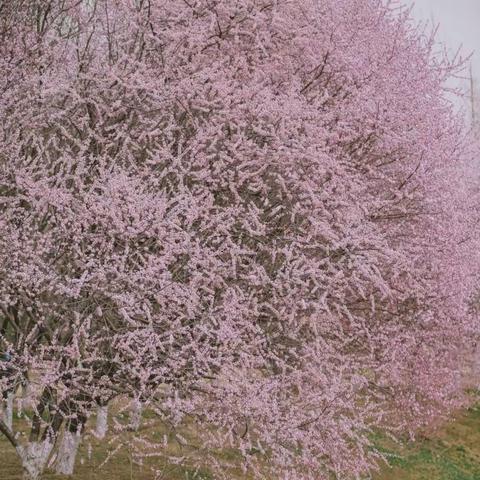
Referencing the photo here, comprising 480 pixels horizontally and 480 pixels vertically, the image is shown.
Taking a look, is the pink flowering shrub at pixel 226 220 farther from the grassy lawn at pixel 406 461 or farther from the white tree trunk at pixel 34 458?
the grassy lawn at pixel 406 461

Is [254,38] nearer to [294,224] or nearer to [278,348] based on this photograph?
[294,224]

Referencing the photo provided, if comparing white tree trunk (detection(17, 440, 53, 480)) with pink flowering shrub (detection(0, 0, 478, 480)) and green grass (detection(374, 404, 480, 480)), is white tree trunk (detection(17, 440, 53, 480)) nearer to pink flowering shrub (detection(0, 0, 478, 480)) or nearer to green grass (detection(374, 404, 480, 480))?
pink flowering shrub (detection(0, 0, 478, 480))

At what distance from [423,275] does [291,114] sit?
15.1 ft

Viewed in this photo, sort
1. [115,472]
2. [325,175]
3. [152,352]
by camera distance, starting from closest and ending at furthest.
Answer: [152,352] < [325,175] < [115,472]

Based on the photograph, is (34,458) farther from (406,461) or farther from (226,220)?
(406,461)

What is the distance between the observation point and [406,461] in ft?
67.4

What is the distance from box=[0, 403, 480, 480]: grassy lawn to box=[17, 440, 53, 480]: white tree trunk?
2.24 feet

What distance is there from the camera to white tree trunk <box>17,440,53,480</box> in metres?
11.4

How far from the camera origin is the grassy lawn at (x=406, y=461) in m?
13.8

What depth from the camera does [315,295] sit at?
38.8 ft

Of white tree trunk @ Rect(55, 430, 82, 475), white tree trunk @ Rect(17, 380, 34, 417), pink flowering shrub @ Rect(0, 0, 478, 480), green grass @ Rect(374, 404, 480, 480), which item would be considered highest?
pink flowering shrub @ Rect(0, 0, 478, 480)

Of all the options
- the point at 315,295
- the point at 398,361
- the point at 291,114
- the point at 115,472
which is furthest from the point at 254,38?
the point at 115,472

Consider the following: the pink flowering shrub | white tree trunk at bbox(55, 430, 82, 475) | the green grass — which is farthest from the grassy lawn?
the pink flowering shrub

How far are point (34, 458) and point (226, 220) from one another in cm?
476
